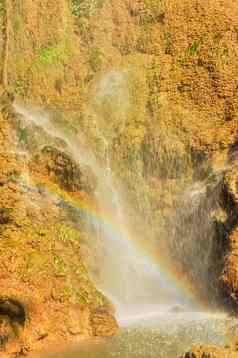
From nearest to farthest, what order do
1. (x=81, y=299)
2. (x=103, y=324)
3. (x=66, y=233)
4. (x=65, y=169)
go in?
1. (x=103, y=324)
2. (x=81, y=299)
3. (x=66, y=233)
4. (x=65, y=169)

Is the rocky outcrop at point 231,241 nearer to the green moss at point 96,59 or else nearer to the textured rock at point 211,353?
the textured rock at point 211,353

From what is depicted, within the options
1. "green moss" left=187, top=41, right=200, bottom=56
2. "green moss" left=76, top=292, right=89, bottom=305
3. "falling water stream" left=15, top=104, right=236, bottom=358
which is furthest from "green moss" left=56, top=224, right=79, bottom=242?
"green moss" left=187, top=41, right=200, bottom=56

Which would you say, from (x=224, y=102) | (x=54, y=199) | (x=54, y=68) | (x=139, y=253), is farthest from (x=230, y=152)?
(x=54, y=68)

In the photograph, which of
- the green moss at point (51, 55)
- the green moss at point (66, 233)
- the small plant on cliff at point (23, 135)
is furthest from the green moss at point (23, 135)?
the green moss at point (51, 55)

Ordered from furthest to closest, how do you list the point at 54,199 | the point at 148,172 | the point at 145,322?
the point at 148,172 < the point at 54,199 < the point at 145,322

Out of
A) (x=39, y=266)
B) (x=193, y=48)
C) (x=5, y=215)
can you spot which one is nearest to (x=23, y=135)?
(x=5, y=215)

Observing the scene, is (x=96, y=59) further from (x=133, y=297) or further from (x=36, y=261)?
(x=36, y=261)

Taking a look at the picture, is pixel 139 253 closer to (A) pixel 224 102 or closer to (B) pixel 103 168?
(B) pixel 103 168
